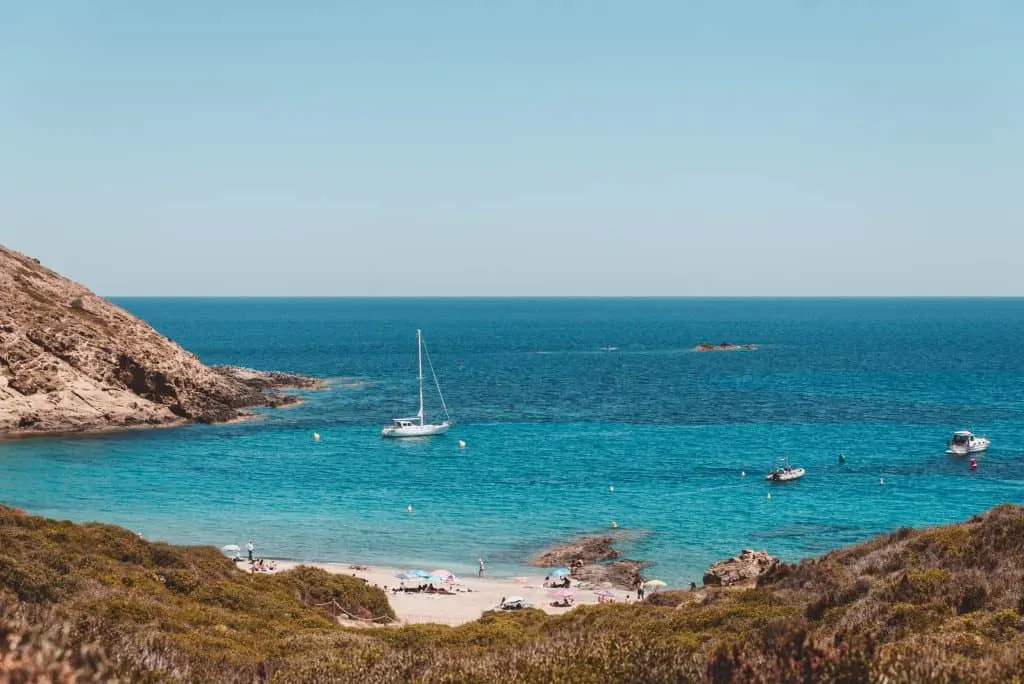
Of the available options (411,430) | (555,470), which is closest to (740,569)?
(555,470)

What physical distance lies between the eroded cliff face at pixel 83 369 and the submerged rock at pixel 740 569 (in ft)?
177

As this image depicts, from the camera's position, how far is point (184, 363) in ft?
252

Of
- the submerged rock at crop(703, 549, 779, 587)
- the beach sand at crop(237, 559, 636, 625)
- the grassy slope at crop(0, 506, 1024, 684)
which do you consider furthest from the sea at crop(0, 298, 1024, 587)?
the grassy slope at crop(0, 506, 1024, 684)

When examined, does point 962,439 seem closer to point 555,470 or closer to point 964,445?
point 964,445

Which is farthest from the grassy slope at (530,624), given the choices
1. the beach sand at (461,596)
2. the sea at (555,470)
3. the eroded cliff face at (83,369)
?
the eroded cliff face at (83,369)

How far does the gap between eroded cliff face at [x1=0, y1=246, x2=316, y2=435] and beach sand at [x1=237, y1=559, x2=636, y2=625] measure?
124 feet

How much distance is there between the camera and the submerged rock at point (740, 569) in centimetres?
3006

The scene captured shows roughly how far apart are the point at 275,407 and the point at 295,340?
97.8 meters

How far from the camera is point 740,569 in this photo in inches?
1238

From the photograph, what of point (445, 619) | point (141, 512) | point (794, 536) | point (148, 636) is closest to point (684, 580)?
point (794, 536)

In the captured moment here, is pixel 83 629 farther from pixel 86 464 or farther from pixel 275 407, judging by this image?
pixel 275 407

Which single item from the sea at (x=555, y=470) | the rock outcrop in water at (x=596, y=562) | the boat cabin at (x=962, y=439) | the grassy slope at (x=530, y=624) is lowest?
the rock outcrop in water at (x=596, y=562)

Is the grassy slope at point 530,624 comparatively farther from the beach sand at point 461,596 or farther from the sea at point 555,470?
the sea at point 555,470

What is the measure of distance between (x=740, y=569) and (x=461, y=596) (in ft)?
36.7
